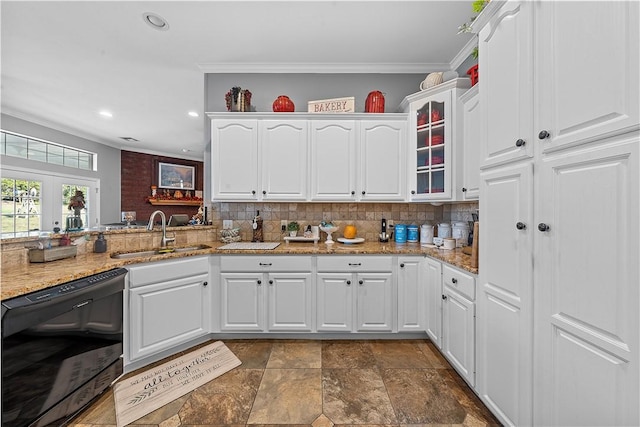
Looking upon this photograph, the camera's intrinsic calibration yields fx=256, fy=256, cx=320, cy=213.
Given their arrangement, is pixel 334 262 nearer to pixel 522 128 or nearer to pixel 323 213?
pixel 323 213

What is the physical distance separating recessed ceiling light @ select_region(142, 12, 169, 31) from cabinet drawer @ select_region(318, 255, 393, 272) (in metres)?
2.50

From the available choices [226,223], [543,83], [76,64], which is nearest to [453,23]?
[543,83]

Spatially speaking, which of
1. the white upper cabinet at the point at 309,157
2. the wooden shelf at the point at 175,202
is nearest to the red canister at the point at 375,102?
the white upper cabinet at the point at 309,157

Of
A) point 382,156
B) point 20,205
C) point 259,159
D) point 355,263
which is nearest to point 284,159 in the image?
point 259,159

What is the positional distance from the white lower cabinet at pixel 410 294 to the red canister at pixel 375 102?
155 cm

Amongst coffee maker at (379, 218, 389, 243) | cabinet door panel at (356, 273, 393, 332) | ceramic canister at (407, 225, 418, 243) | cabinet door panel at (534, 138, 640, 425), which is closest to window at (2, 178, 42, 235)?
cabinet door panel at (356, 273, 393, 332)

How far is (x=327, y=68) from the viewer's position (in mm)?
2871

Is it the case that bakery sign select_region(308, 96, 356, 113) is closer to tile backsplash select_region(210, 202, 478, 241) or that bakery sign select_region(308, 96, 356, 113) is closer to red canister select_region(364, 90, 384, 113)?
red canister select_region(364, 90, 384, 113)

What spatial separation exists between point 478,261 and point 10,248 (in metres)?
3.05

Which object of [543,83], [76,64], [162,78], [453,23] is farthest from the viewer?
[162,78]

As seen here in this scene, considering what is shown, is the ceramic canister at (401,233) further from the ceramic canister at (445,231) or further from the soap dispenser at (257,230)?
the soap dispenser at (257,230)

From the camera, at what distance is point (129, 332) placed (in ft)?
6.19

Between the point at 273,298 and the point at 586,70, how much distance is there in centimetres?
239

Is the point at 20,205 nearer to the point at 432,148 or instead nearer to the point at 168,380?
the point at 168,380
